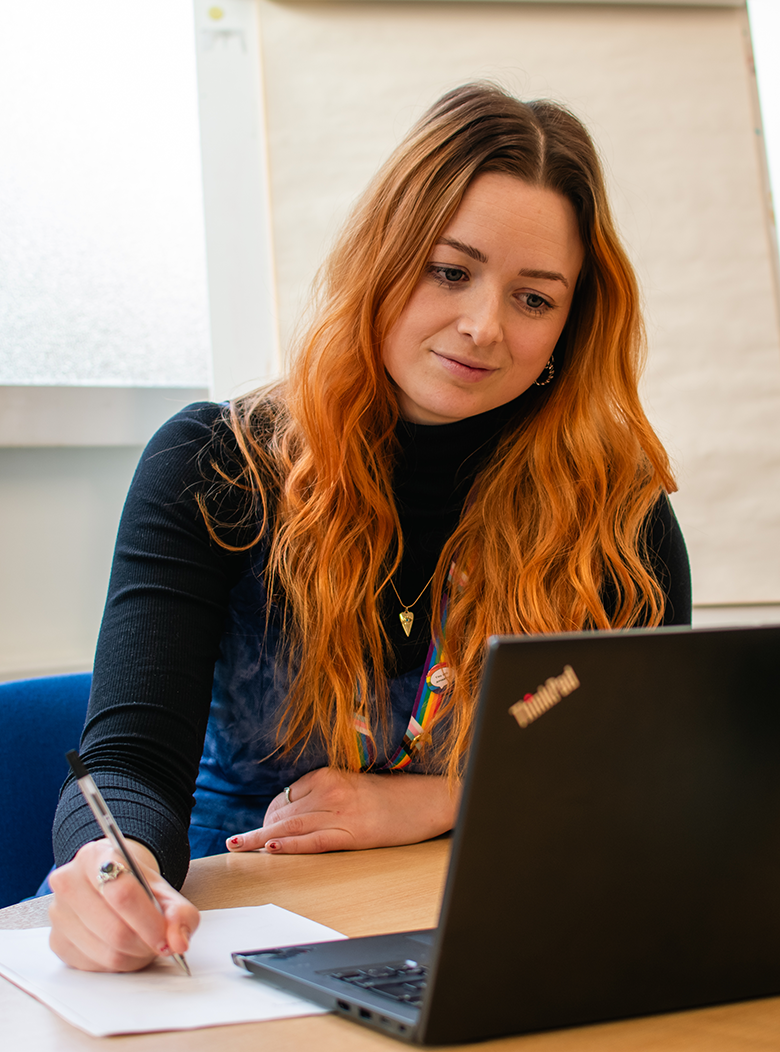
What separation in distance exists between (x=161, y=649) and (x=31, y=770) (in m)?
0.40

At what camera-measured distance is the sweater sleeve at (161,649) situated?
0.82m

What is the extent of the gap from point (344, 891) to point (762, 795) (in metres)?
0.42

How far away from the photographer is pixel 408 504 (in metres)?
1.29

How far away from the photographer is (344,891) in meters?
0.82

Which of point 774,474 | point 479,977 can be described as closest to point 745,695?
point 479,977

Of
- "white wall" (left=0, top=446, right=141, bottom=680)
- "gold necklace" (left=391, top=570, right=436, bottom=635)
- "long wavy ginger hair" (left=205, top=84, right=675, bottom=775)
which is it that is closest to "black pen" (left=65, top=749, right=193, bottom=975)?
"long wavy ginger hair" (left=205, top=84, right=675, bottom=775)

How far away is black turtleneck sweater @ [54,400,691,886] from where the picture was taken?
0.85 metres

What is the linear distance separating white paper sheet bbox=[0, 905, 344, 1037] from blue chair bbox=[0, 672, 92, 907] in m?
Result: 0.51

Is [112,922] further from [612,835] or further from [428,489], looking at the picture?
[428,489]

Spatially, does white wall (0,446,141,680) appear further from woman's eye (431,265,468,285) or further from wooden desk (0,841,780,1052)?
wooden desk (0,841,780,1052)

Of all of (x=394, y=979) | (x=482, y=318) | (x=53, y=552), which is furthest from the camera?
(x=53, y=552)

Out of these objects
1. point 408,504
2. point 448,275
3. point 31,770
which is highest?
point 448,275

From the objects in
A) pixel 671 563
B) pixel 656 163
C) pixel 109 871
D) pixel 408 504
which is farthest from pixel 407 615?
pixel 656 163

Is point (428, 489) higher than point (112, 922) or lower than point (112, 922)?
higher
